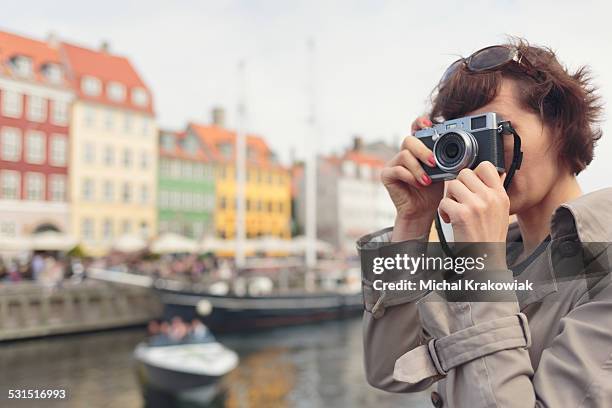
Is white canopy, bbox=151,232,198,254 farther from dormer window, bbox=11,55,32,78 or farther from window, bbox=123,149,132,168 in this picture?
dormer window, bbox=11,55,32,78

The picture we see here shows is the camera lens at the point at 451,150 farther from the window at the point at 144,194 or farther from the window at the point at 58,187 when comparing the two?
the window at the point at 144,194

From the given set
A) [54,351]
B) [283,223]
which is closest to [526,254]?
[54,351]

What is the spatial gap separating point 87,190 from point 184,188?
6.98 meters

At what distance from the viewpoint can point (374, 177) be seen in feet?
135

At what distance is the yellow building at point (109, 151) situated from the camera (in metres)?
23.3

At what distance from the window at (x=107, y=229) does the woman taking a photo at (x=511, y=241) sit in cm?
2516

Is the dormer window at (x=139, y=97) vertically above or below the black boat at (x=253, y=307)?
above

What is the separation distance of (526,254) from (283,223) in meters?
34.7

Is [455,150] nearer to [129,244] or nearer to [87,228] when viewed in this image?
[129,244]

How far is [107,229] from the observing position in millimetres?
25078

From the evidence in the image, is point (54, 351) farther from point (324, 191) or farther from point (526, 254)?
point (324, 191)

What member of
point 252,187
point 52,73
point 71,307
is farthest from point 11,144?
point 252,187

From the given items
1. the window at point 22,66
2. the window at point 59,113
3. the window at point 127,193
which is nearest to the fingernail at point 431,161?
the window at point 22,66

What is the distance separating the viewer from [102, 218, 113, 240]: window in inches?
979
